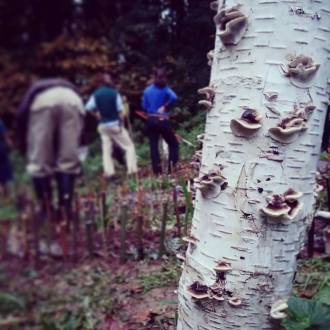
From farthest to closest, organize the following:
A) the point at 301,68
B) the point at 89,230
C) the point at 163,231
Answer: the point at 89,230 → the point at 163,231 → the point at 301,68

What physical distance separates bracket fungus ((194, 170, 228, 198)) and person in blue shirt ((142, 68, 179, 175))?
1.61 ft

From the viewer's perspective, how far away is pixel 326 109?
3.51 feet

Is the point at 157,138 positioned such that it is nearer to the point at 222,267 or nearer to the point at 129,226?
the point at 129,226

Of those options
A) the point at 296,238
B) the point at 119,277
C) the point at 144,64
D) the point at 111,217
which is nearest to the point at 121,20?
the point at 144,64

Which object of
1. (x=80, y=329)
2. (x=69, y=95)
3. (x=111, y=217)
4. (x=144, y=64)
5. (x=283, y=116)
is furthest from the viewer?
(x=69, y=95)

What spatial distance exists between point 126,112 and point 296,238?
3.90 feet

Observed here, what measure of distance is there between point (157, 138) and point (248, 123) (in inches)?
28.9

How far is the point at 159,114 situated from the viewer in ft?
5.60

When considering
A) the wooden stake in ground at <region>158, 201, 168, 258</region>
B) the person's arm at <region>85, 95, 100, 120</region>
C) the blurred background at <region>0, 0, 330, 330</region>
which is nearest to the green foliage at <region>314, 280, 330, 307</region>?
the blurred background at <region>0, 0, 330, 330</region>

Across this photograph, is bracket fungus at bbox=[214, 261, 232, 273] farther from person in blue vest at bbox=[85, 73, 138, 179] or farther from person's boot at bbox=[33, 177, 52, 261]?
person's boot at bbox=[33, 177, 52, 261]

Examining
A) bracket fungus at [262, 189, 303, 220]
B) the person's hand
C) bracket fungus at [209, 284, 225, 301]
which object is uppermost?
the person's hand

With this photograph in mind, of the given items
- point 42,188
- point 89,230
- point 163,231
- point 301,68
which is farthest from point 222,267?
point 42,188

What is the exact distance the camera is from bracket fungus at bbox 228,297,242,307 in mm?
1048

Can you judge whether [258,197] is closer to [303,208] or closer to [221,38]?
[303,208]
